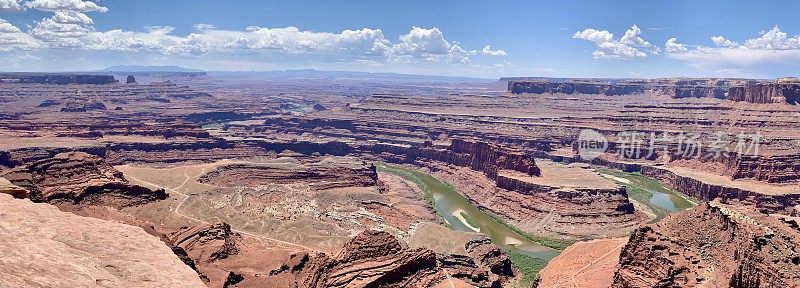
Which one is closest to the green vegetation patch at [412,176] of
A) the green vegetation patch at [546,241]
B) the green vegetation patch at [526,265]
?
the green vegetation patch at [546,241]

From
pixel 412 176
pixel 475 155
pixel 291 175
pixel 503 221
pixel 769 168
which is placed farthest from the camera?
pixel 412 176

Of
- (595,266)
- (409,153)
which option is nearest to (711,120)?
(409,153)

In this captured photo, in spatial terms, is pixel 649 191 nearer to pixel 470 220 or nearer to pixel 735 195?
pixel 735 195

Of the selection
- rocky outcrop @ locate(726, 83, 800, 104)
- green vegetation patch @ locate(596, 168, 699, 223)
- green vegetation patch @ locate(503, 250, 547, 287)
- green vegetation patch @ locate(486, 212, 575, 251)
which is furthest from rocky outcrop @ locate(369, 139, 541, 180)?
rocky outcrop @ locate(726, 83, 800, 104)

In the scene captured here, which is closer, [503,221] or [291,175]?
[503,221]

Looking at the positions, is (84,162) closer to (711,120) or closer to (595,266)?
(595,266)

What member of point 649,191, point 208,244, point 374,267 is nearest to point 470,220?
point 649,191

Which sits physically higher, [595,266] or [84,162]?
[84,162]
